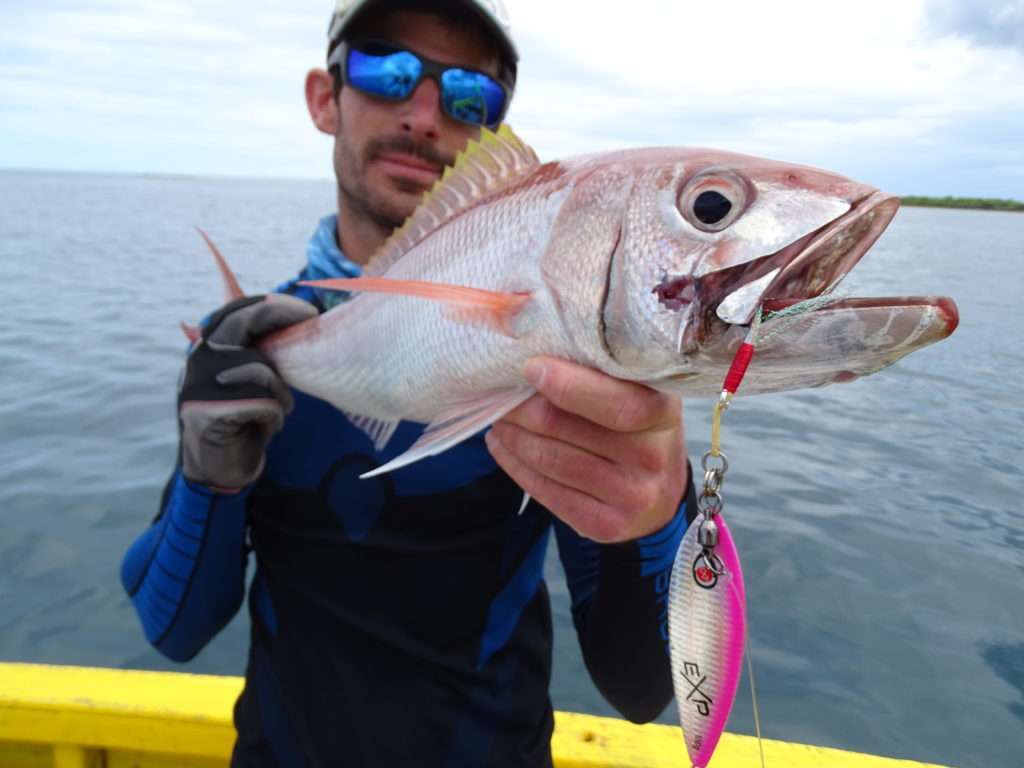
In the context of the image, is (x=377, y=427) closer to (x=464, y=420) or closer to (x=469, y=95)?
(x=464, y=420)

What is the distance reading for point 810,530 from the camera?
17.6 feet

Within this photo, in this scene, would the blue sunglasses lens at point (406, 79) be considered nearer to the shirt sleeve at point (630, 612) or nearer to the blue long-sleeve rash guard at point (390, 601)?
the blue long-sleeve rash guard at point (390, 601)

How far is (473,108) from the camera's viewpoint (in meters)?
2.56

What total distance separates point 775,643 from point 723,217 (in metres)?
3.88

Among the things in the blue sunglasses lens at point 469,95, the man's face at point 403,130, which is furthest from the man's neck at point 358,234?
the blue sunglasses lens at point 469,95

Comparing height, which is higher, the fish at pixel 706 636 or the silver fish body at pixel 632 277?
the silver fish body at pixel 632 277

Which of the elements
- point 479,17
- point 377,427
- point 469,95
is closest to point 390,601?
point 377,427

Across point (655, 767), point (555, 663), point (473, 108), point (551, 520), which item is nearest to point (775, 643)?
point (555, 663)

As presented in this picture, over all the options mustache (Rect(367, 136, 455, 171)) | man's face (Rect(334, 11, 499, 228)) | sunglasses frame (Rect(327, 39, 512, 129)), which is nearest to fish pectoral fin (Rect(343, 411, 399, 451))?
man's face (Rect(334, 11, 499, 228))

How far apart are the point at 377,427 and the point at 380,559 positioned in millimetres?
447

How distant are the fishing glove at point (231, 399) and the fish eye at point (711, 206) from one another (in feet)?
4.80

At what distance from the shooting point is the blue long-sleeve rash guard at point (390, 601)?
2062 millimetres

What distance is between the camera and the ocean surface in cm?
385

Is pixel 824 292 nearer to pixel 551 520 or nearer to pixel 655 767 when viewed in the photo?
pixel 551 520
